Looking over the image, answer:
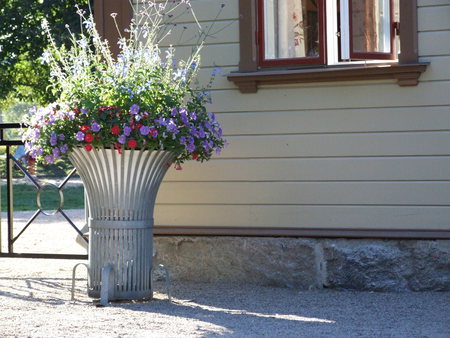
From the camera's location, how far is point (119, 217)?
6.34 meters

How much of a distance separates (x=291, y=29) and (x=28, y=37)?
1653cm

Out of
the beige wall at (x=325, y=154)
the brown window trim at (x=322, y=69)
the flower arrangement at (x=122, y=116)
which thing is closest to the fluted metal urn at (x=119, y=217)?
the flower arrangement at (x=122, y=116)

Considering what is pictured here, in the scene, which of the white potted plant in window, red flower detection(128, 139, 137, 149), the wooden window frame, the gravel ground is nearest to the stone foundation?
the gravel ground

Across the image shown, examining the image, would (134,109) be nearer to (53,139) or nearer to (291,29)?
(53,139)

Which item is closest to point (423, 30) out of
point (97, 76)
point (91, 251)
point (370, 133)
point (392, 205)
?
point (370, 133)

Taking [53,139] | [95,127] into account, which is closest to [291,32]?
[95,127]

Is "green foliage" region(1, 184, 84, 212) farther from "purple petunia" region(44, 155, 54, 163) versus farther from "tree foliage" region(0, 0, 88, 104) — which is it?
"purple petunia" region(44, 155, 54, 163)

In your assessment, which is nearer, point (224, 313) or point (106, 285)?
point (224, 313)

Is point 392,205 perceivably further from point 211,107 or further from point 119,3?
point 119,3

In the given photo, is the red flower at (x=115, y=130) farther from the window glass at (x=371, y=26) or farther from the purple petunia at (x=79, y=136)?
the window glass at (x=371, y=26)

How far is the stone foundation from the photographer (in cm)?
682

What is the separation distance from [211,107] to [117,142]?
1315 millimetres

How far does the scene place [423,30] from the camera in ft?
22.2

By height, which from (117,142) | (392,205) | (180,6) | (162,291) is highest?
(180,6)
